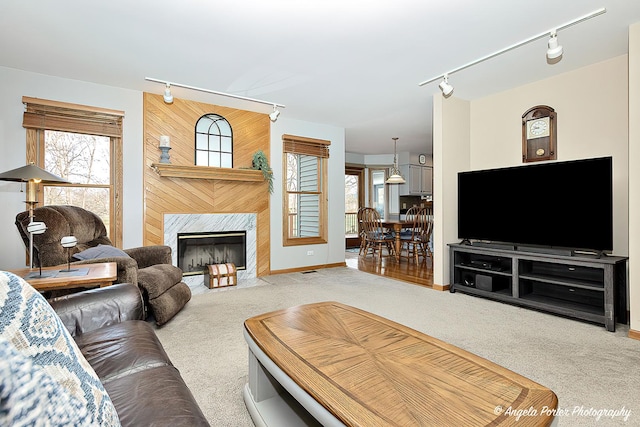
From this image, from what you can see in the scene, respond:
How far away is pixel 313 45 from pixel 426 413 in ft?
9.54

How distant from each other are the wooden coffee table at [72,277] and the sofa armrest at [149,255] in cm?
84

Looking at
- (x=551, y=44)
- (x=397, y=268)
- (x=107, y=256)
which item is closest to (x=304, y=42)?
(x=551, y=44)

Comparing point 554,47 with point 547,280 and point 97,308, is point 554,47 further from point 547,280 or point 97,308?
point 97,308

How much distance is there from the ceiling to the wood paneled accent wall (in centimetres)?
33

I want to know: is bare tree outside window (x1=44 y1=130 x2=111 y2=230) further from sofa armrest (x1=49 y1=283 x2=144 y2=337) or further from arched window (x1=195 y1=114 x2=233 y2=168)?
sofa armrest (x1=49 y1=283 x2=144 y2=337)

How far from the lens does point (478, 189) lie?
3953mm

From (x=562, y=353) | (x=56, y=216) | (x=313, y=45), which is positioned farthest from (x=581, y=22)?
(x=56, y=216)

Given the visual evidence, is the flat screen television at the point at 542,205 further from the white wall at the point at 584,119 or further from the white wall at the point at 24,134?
the white wall at the point at 24,134

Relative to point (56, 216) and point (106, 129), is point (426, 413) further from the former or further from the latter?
point (106, 129)

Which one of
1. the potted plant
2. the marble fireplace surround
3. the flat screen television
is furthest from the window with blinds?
the flat screen television

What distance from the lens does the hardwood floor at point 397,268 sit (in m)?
4.75

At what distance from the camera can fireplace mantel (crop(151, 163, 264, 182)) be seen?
4.08 metres

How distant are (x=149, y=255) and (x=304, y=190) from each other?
284cm

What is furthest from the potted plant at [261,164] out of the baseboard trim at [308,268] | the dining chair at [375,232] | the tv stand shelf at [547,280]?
the tv stand shelf at [547,280]
